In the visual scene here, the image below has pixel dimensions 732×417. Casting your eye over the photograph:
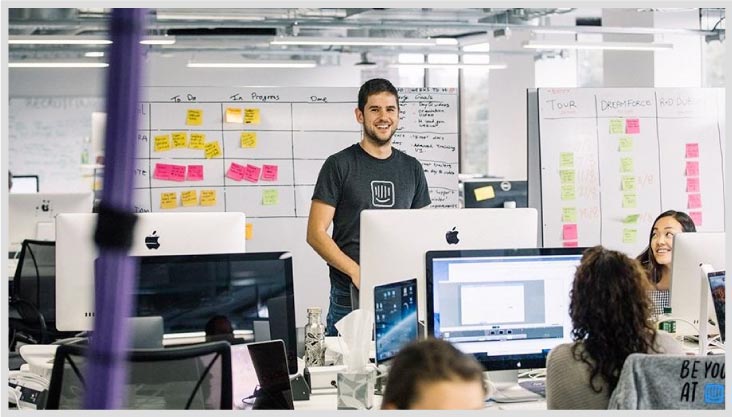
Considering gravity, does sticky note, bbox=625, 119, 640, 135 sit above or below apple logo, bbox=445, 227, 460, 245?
above

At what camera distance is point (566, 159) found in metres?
6.08

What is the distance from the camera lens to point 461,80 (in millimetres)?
14547

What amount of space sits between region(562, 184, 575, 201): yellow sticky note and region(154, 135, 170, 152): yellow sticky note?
251 cm

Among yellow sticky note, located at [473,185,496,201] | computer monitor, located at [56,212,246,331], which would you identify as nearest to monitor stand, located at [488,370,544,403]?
computer monitor, located at [56,212,246,331]

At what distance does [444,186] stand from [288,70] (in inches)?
322

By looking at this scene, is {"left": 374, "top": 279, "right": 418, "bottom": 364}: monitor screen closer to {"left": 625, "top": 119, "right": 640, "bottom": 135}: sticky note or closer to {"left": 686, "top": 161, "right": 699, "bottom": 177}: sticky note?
{"left": 625, "top": 119, "right": 640, "bottom": 135}: sticky note

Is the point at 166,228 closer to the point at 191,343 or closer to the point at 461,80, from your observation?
the point at 191,343

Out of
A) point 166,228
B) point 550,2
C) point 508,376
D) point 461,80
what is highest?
point 461,80

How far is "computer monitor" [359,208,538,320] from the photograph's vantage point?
8.75 ft

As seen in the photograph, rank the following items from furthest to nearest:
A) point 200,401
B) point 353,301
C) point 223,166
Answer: point 223,166, point 353,301, point 200,401

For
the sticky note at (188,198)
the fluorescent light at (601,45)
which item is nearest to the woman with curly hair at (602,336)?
the sticky note at (188,198)

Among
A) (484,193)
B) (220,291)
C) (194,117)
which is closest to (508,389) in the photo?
(220,291)

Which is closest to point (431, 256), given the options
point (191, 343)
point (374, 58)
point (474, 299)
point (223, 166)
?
point (474, 299)

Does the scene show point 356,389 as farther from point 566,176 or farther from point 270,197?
point 566,176
